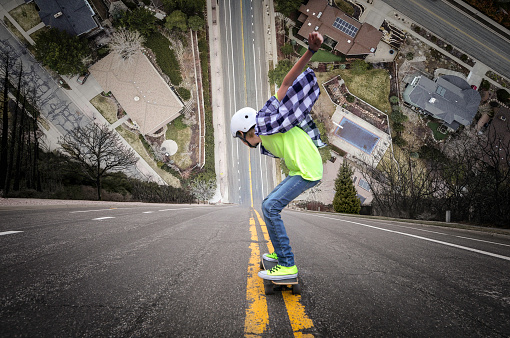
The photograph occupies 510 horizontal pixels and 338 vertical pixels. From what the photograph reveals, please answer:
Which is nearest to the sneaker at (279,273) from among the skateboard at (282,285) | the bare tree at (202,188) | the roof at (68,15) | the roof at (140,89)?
the skateboard at (282,285)

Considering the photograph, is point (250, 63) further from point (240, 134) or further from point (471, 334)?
point (471, 334)

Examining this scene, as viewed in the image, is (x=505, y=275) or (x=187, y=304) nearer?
(x=187, y=304)

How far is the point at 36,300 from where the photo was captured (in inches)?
Result: 58.0

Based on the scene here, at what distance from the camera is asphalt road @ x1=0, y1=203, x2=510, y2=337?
1.30 metres

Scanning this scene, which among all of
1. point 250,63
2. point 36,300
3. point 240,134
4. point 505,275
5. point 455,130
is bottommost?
point 505,275

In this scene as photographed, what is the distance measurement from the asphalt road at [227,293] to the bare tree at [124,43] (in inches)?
1030

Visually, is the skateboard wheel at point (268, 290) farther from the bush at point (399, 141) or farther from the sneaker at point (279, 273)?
the bush at point (399, 141)

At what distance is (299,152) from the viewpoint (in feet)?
7.19

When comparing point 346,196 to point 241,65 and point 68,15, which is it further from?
point 68,15

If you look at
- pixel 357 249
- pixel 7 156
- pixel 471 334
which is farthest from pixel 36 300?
pixel 7 156

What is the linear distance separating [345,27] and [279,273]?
2642 centimetres

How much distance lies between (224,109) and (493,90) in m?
27.0

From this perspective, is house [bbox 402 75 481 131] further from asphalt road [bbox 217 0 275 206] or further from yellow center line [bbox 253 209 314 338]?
yellow center line [bbox 253 209 314 338]

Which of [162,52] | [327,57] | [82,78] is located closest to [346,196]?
[327,57]
